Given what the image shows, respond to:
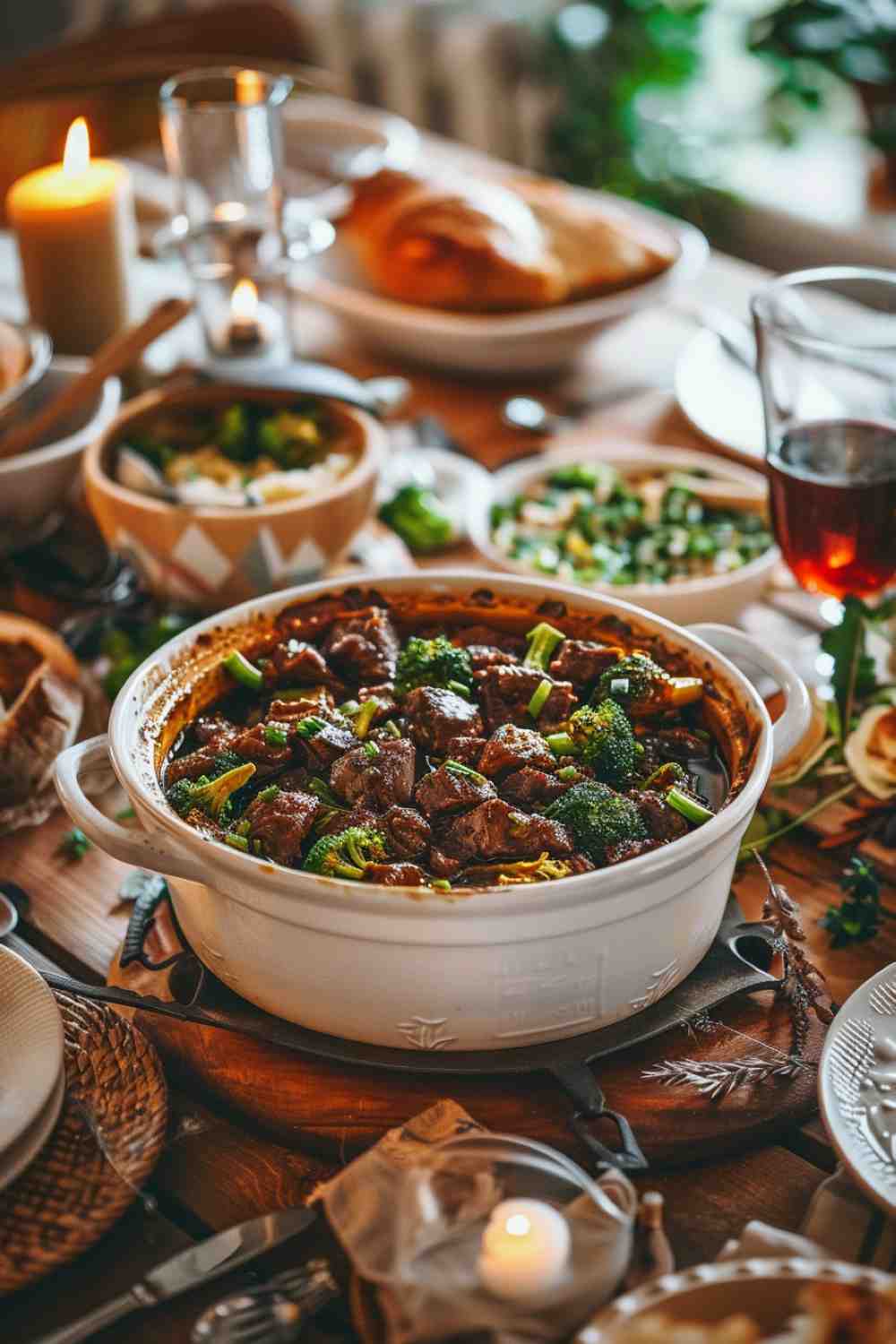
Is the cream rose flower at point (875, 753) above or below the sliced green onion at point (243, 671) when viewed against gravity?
below

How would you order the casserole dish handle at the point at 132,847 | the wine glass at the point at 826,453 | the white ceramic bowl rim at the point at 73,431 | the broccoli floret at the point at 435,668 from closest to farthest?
the casserole dish handle at the point at 132,847 → the broccoli floret at the point at 435,668 → the wine glass at the point at 826,453 → the white ceramic bowl rim at the point at 73,431

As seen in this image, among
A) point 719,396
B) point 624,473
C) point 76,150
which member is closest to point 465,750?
point 624,473

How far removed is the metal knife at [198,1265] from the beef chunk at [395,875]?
0.32 metres

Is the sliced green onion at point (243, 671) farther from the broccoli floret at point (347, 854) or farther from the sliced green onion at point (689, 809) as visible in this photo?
the sliced green onion at point (689, 809)

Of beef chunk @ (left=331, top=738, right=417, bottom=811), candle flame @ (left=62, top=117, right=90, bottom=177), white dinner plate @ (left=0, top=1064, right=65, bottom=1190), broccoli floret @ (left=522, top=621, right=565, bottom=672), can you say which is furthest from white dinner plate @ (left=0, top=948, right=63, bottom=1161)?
candle flame @ (left=62, top=117, right=90, bottom=177)

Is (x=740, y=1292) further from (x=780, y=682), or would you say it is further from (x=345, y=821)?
(x=780, y=682)

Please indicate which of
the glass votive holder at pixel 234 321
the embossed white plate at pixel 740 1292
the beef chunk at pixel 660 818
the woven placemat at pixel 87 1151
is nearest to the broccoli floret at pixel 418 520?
the glass votive holder at pixel 234 321

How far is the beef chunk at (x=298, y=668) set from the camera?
170 cm

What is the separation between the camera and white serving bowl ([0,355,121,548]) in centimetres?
230

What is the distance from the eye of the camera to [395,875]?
1.38 metres

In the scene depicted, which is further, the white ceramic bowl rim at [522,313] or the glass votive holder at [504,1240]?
the white ceramic bowl rim at [522,313]

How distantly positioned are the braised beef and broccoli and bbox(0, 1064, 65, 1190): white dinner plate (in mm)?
302

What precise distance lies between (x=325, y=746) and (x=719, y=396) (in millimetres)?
1582

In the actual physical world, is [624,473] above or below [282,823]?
below
